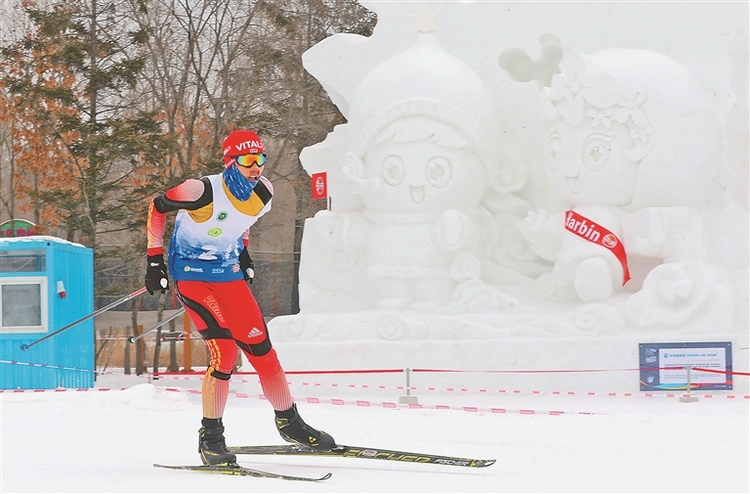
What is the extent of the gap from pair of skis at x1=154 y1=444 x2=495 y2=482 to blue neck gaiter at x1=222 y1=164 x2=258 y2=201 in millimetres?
Answer: 1548

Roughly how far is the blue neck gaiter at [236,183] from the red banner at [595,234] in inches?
285

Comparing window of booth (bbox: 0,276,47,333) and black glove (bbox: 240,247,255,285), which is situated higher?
black glove (bbox: 240,247,255,285)

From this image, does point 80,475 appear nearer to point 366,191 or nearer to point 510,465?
point 510,465

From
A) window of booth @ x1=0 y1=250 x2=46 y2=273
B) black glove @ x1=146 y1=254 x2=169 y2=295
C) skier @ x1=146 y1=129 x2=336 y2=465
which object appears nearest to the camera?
black glove @ x1=146 y1=254 x2=169 y2=295

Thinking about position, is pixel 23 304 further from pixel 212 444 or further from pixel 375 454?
pixel 375 454

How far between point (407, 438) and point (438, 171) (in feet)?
17.2

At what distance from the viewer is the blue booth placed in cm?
1291

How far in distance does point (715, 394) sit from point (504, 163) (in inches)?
154

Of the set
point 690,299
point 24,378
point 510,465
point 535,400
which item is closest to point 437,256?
point 535,400

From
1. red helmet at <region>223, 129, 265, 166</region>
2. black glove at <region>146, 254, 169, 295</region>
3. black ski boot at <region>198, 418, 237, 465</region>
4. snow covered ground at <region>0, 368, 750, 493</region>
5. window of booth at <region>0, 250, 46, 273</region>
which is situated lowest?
snow covered ground at <region>0, 368, 750, 493</region>

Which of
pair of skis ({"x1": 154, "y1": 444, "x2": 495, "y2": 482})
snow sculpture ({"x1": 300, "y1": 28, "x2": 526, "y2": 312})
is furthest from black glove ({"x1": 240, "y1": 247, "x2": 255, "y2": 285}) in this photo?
snow sculpture ({"x1": 300, "y1": 28, "x2": 526, "y2": 312})

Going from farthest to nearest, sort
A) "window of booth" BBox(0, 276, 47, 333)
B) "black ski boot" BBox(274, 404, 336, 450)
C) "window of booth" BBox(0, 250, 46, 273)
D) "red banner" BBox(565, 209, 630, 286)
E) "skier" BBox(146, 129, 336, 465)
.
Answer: "window of booth" BBox(0, 250, 46, 273), "window of booth" BBox(0, 276, 47, 333), "red banner" BBox(565, 209, 630, 286), "black ski boot" BBox(274, 404, 336, 450), "skier" BBox(146, 129, 336, 465)

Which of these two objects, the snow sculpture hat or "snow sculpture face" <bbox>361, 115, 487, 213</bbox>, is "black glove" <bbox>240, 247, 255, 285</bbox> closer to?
"snow sculpture face" <bbox>361, 115, 487, 213</bbox>

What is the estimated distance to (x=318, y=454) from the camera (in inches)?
256
